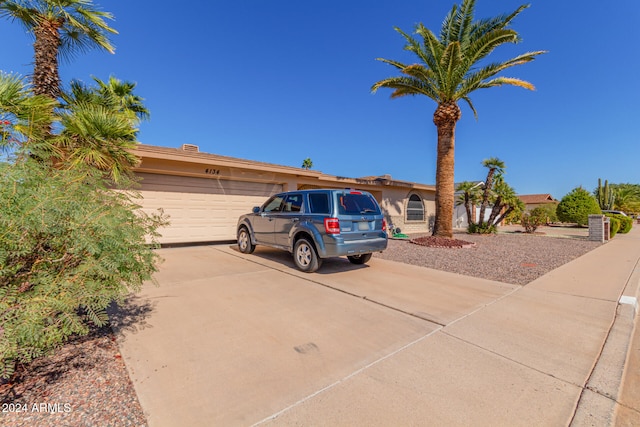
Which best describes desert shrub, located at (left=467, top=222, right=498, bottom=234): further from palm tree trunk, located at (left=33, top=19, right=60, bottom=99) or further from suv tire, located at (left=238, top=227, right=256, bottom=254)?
palm tree trunk, located at (left=33, top=19, right=60, bottom=99)

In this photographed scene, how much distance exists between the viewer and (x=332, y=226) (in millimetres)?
5629

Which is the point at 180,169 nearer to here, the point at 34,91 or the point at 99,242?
the point at 34,91

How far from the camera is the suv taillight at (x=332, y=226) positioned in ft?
18.5

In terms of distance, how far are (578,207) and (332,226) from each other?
1134 inches

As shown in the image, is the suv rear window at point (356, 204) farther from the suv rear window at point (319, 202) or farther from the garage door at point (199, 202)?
the garage door at point (199, 202)

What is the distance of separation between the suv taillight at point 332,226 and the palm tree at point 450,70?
26.2 feet

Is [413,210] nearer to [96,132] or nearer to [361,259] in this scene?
[361,259]

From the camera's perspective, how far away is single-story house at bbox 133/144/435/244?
362 inches

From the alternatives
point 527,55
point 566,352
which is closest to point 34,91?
point 566,352

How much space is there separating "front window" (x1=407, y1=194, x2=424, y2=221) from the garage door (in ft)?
31.8

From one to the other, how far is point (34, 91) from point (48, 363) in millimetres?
7048

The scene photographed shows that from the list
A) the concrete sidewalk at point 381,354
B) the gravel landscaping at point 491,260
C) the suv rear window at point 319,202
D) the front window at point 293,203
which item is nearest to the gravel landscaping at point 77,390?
the concrete sidewalk at point 381,354

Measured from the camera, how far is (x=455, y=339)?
3.19 metres

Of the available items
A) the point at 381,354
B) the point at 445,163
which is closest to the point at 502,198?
the point at 445,163
